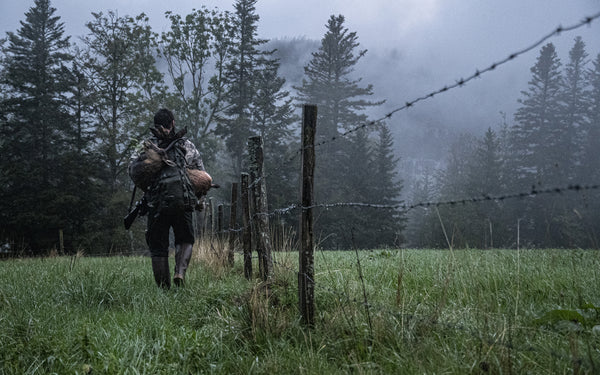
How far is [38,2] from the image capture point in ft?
86.0

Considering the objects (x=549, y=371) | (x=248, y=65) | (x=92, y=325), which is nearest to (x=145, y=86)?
(x=248, y=65)

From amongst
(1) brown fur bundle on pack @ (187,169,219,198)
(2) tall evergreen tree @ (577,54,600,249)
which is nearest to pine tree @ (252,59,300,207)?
(2) tall evergreen tree @ (577,54,600,249)

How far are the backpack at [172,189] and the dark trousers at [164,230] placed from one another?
0.46 feet

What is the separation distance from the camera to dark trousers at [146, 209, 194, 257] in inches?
188

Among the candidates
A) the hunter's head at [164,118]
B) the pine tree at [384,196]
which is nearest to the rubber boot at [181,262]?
the hunter's head at [164,118]

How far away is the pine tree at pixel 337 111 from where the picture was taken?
33.2 metres

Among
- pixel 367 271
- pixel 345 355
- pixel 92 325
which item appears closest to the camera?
pixel 345 355

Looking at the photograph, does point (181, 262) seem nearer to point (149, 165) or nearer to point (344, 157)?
point (149, 165)

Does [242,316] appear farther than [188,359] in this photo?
Yes

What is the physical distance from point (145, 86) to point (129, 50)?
213cm

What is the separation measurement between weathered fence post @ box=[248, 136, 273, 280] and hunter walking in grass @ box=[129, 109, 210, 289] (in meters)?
0.82

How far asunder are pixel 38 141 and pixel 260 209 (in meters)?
23.3

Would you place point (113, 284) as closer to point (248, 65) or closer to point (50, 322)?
point (50, 322)

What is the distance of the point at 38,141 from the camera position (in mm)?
22594
